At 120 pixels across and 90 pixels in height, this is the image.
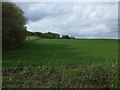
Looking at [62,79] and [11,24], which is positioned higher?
[11,24]

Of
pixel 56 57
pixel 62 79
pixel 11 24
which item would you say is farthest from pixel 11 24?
pixel 62 79

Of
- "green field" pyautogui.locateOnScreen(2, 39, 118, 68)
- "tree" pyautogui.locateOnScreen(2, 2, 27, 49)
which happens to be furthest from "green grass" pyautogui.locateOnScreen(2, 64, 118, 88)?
"tree" pyautogui.locateOnScreen(2, 2, 27, 49)

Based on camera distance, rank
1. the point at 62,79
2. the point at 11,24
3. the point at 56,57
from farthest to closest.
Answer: the point at 11,24, the point at 56,57, the point at 62,79

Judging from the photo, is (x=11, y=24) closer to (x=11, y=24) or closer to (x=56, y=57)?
(x=11, y=24)

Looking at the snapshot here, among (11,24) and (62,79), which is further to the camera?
(11,24)

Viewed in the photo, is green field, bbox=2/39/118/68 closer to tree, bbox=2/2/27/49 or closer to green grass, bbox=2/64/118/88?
green grass, bbox=2/64/118/88

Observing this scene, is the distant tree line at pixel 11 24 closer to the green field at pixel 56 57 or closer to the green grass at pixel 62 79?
the green field at pixel 56 57

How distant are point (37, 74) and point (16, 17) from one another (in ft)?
38.6

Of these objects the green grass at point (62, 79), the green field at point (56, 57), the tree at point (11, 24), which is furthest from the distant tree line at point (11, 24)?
the green grass at point (62, 79)

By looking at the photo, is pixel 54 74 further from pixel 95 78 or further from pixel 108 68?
pixel 108 68

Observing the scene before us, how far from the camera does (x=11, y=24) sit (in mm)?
14898

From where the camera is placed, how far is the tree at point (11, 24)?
1388cm

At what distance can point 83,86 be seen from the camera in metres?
3.87

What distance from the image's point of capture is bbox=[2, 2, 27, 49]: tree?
13.9 m
